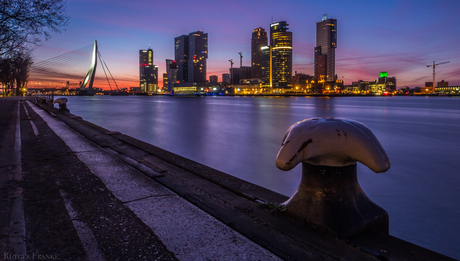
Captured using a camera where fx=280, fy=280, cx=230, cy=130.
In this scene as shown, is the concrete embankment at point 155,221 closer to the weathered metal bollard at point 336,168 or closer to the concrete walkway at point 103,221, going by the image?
the concrete walkway at point 103,221

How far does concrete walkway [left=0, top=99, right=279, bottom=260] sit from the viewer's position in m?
2.46

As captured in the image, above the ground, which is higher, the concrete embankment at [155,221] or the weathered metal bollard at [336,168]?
the weathered metal bollard at [336,168]

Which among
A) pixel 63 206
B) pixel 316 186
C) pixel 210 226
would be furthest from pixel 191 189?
pixel 316 186

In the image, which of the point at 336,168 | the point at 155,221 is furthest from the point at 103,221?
the point at 336,168

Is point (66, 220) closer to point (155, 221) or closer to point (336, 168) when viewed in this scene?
point (155, 221)

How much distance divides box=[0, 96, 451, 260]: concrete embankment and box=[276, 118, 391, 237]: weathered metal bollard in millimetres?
152

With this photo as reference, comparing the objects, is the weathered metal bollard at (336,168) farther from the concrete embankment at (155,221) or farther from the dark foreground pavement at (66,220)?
the dark foreground pavement at (66,220)

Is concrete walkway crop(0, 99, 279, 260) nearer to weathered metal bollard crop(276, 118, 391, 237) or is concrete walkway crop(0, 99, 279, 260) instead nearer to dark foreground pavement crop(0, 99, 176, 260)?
dark foreground pavement crop(0, 99, 176, 260)

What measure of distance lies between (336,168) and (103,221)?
2.52 meters

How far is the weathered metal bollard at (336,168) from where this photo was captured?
8.96 feet

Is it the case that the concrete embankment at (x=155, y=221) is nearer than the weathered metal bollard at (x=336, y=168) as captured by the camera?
Yes

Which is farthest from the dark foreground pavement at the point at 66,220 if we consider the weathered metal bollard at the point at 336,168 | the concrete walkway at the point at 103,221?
the weathered metal bollard at the point at 336,168

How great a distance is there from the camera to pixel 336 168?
2.82m

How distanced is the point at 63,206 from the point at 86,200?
0.27 metres
